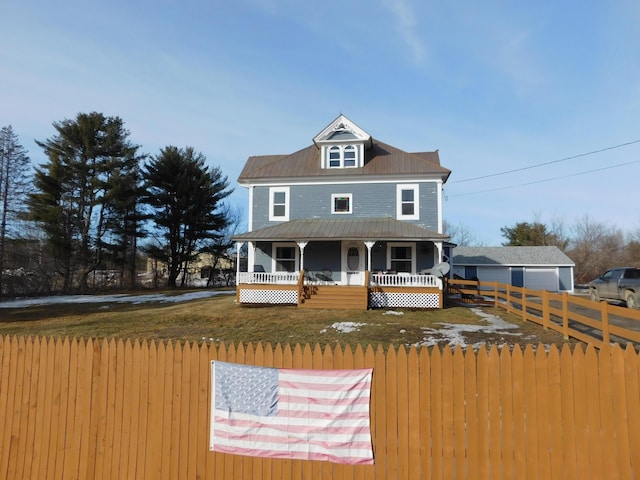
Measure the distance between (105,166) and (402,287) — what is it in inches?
1139

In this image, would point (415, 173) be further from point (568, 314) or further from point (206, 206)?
point (206, 206)

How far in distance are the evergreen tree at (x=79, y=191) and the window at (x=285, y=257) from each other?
1961cm

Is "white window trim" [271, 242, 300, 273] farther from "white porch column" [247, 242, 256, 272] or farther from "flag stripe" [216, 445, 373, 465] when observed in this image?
Result: "flag stripe" [216, 445, 373, 465]

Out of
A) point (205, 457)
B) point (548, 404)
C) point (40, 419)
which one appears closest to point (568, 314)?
point (548, 404)

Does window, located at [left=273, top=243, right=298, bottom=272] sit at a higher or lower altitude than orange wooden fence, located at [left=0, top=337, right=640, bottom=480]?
higher

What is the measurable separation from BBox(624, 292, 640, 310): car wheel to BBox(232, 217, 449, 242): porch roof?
301 inches

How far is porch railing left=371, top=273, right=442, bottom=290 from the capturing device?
1719cm

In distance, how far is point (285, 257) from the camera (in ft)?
66.7

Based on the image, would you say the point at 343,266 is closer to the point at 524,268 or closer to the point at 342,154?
the point at 342,154

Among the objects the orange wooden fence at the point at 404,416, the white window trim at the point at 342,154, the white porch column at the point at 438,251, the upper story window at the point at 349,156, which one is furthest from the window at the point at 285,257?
the orange wooden fence at the point at 404,416

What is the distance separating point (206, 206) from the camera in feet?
126

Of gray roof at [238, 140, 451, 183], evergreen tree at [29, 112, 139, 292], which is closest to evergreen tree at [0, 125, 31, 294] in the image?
evergreen tree at [29, 112, 139, 292]

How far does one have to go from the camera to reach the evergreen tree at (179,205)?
3647cm

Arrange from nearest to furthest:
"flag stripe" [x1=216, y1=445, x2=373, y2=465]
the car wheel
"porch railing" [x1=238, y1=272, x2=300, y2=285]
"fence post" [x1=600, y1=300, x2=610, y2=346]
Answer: "flag stripe" [x1=216, y1=445, x2=373, y2=465] → "fence post" [x1=600, y1=300, x2=610, y2=346] → the car wheel → "porch railing" [x1=238, y1=272, x2=300, y2=285]
